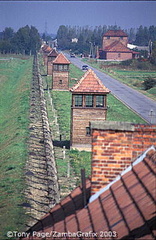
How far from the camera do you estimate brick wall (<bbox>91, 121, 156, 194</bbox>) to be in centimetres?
665

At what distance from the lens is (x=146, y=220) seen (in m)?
5.24

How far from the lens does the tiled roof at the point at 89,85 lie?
2198cm

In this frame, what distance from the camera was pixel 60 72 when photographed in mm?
43875

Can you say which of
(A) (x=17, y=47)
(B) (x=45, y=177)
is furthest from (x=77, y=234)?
(A) (x=17, y=47)

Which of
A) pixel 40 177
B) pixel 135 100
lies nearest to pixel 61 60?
pixel 135 100

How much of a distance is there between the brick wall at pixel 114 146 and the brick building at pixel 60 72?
36.9 metres

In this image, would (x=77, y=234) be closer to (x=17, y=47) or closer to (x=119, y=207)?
(x=119, y=207)

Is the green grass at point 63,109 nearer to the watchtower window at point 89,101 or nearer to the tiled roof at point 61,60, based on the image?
the tiled roof at point 61,60

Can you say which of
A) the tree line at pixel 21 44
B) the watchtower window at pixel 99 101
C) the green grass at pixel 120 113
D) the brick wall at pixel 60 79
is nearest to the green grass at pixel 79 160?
the watchtower window at pixel 99 101

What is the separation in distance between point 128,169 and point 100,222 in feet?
3.18

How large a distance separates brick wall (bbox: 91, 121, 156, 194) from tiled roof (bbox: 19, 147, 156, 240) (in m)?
0.16

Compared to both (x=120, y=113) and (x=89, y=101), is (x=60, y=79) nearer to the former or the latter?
(x=120, y=113)

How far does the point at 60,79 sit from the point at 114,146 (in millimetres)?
38521

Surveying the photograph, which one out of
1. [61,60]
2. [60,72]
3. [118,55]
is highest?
[61,60]
